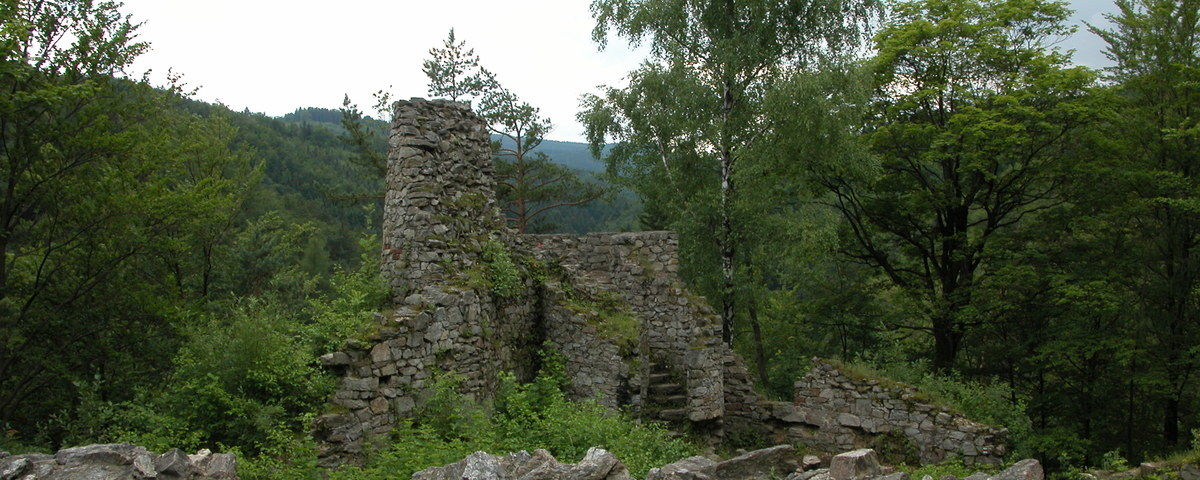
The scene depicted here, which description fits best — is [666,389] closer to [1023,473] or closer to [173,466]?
[1023,473]

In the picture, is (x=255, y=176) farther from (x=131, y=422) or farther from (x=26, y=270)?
(x=131, y=422)

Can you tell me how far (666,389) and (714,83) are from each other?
8504 millimetres

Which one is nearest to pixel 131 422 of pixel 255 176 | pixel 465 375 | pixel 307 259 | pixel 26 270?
pixel 465 375

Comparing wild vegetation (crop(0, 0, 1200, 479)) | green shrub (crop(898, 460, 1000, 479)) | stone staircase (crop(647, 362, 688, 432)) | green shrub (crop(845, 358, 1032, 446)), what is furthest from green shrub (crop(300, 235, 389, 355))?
green shrub (crop(845, 358, 1032, 446))

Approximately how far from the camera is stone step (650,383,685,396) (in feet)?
37.5

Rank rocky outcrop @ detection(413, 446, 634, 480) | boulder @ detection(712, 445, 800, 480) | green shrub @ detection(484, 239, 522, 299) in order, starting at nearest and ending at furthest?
rocky outcrop @ detection(413, 446, 634, 480) < boulder @ detection(712, 445, 800, 480) < green shrub @ detection(484, 239, 522, 299)

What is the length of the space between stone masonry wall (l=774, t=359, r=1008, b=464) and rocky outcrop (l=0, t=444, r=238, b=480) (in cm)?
965

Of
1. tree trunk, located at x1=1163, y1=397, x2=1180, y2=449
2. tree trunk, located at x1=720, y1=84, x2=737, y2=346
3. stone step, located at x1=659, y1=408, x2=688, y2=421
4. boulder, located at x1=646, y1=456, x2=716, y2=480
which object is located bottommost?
tree trunk, located at x1=1163, y1=397, x2=1180, y2=449

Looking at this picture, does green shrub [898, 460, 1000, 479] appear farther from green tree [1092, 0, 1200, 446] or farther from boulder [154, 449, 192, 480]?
boulder [154, 449, 192, 480]

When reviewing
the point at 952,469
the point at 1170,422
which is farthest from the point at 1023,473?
the point at 1170,422

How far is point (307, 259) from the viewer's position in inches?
1533

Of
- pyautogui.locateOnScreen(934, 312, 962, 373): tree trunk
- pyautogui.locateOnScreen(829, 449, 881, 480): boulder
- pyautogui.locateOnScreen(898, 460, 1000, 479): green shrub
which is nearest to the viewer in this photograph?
pyautogui.locateOnScreen(829, 449, 881, 480): boulder

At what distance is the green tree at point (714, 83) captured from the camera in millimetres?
16266

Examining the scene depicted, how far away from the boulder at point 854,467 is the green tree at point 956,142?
10269 millimetres
